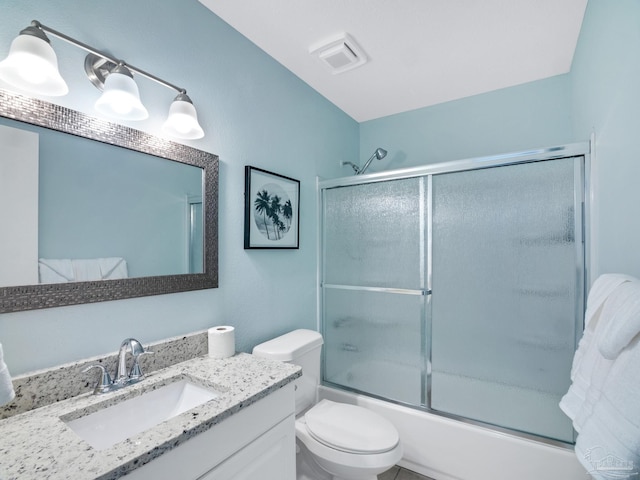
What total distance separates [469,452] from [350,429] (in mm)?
735

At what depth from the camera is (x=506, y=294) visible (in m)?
1.63

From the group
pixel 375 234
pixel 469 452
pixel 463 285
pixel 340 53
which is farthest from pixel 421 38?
pixel 469 452

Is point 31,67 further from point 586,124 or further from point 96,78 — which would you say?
point 586,124

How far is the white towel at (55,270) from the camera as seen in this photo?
0.93 meters

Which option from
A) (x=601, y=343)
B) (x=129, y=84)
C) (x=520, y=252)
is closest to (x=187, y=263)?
(x=129, y=84)

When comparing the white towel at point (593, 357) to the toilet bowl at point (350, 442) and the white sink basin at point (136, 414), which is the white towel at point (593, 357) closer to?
the toilet bowl at point (350, 442)

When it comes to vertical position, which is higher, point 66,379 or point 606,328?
point 606,328

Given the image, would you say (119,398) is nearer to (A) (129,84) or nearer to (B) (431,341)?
(A) (129,84)

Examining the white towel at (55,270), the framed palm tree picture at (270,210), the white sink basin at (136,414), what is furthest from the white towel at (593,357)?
the white towel at (55,270)

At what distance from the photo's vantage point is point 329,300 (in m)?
2.25

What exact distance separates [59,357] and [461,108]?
8.88 ft

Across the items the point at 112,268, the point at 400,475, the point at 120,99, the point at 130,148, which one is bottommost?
the point at 400,475

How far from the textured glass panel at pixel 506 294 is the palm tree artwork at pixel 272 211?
0.90m

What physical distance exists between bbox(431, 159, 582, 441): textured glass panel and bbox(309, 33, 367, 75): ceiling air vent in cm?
87
